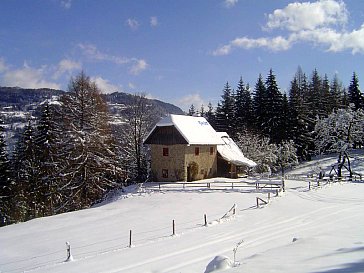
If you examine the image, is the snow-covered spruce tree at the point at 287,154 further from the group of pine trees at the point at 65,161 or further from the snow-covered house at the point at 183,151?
the group of pine trees at the point at 65,161

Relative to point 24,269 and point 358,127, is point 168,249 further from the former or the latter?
point 358,127

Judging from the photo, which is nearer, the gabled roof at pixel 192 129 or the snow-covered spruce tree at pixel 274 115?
the gabled roof at pixel 192 129

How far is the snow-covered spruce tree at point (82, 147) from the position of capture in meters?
33.8

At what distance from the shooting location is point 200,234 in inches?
802

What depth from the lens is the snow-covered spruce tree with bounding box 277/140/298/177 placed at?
53700 millimetres

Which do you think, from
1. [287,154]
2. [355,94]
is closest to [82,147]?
[287,154]

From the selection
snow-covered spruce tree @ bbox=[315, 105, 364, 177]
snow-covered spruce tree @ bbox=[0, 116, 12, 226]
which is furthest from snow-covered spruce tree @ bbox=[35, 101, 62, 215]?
snow-covered spruce tree @ bbox=[315, 105, 364, 177]

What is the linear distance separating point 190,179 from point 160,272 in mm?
28789

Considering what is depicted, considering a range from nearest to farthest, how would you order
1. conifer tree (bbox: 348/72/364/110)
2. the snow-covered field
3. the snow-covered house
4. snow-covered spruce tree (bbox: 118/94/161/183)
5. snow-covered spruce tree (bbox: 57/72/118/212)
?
the snow-covered field
snow-covered spruce tree (bbox: 57/72/118/212)
the snow-covered house
snow-covered spruce tree (bbox: 118/94/161/183)
conifer tree (bbox: 348/72/364/110)

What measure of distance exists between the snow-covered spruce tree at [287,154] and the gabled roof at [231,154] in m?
7.14

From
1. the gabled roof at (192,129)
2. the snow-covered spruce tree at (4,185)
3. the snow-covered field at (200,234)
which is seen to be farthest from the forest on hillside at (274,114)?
the snow-covered spruce tree at (4,185)

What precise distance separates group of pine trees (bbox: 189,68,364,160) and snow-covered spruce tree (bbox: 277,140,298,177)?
2.65 metres

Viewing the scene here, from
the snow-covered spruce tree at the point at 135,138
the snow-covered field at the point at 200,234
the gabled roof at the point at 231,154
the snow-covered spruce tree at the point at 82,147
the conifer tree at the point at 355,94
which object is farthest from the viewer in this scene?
the conifer tree at the point at 355,94

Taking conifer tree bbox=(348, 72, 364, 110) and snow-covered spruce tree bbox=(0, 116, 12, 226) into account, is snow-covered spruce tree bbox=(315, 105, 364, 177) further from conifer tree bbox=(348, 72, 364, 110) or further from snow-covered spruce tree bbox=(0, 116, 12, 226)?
snow-covered spruce tree bbox=(0, 116, 12, 226)
